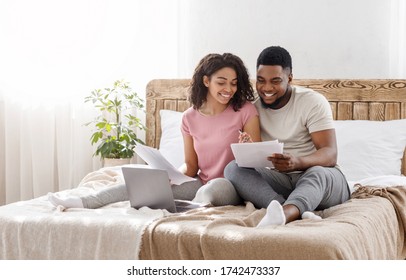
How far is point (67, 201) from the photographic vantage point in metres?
2.60

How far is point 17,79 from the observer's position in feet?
13.6

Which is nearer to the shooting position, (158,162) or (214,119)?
(158,162)

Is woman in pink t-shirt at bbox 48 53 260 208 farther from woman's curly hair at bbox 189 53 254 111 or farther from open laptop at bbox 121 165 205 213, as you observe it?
open laptop at bbox 121 165 205 213

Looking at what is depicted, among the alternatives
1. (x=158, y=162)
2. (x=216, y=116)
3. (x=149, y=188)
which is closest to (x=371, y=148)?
(x=216, y=116)

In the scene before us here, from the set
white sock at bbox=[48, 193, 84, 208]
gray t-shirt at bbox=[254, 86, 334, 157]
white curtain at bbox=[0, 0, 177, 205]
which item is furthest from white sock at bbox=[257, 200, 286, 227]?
white curtain at bbox=[0, 0, 177, 205]

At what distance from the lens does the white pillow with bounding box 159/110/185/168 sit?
11.9ft

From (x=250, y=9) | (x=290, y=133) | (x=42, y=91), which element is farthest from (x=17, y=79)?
(x=290, y=133)

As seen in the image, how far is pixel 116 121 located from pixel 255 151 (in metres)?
1.80

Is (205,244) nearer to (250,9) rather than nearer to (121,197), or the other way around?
(121,197)

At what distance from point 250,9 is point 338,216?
1.94 metres

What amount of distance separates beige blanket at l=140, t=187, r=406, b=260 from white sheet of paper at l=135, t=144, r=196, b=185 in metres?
0.33

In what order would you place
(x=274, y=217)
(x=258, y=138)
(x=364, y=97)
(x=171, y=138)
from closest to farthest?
1. (x=274, y=217)
2. (x=258, y=138)
3. (x=364, y=97)
4. (x=171, y=138)

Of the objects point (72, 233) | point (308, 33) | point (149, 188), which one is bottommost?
point (72, 233)

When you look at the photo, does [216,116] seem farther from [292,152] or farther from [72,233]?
[72,233]
